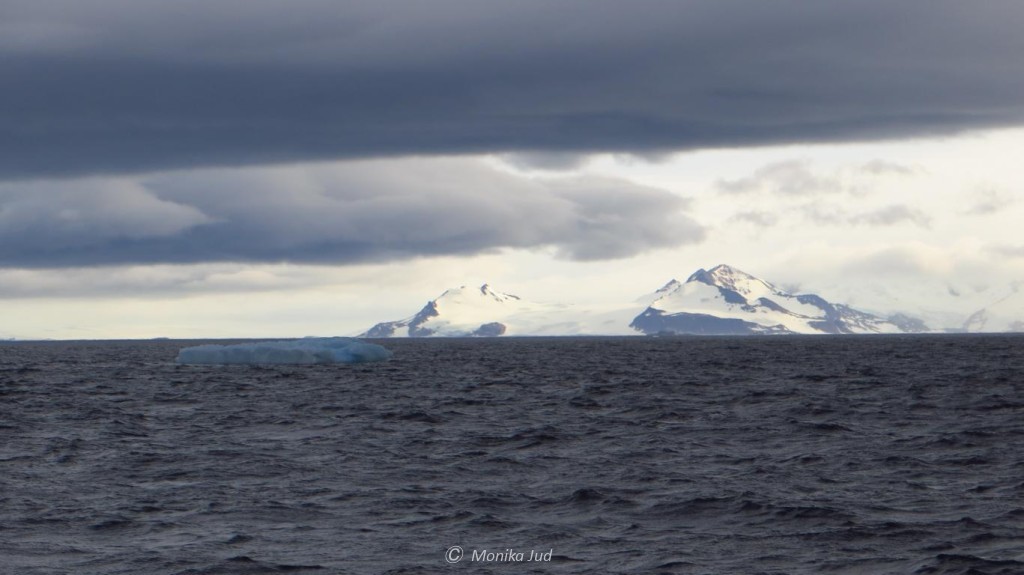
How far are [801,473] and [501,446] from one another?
9.16 meters

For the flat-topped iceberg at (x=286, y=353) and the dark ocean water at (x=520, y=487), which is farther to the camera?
the flat-topped iceberg at (x=286, y=353)

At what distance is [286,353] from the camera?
11394 centimetres

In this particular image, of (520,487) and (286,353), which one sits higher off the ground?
(286,353)

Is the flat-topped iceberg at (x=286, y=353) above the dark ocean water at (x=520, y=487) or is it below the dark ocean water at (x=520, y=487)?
above

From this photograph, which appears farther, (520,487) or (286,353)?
(286,353)

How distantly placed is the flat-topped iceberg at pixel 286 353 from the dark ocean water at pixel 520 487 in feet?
197

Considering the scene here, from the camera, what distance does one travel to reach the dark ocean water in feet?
68.5

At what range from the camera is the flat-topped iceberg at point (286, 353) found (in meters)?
A: 114

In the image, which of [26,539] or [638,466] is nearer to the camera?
[26,539]

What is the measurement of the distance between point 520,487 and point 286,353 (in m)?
88.4

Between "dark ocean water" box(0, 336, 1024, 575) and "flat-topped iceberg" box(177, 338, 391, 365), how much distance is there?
60.0 metres

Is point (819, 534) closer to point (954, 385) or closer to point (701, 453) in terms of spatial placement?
point (701, 453)

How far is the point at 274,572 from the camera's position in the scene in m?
19.8

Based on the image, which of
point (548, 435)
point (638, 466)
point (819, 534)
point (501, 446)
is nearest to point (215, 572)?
point (819, 534)
